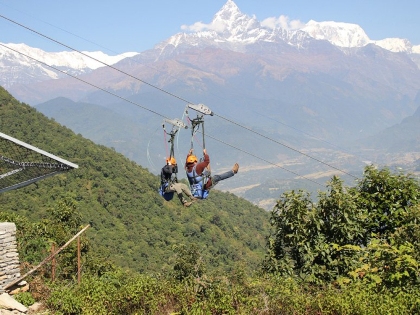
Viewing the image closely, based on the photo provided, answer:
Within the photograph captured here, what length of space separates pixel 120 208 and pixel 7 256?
38340 mm

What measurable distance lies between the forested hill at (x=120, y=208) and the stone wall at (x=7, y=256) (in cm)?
2500

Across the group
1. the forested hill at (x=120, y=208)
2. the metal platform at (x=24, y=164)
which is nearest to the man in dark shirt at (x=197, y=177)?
the metal platform at (x=24, y=164)

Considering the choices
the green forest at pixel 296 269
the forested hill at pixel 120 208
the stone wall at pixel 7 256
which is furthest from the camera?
the forested hill at pixel 120 208

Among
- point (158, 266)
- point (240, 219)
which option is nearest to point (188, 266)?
point (158, 266)

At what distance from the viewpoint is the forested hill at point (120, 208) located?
145 ft

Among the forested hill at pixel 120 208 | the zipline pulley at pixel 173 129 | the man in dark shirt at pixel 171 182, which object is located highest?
the zipline pulley at pixel 173 129

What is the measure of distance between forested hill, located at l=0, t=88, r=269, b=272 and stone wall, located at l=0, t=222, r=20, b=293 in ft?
82.0

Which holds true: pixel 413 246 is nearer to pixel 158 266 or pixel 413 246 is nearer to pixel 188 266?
pixel 188 266

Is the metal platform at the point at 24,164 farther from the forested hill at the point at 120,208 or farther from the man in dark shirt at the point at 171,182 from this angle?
the forested hill at the point at 120,208

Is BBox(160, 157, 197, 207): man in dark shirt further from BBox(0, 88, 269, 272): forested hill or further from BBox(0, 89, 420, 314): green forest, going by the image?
BBox(0, 88, 269, 272): forested hill

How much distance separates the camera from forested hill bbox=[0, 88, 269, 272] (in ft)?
145

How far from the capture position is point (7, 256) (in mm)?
13805

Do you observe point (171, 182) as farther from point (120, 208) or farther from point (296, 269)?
point (120, 208)

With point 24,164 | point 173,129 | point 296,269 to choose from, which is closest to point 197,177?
point 173,129
